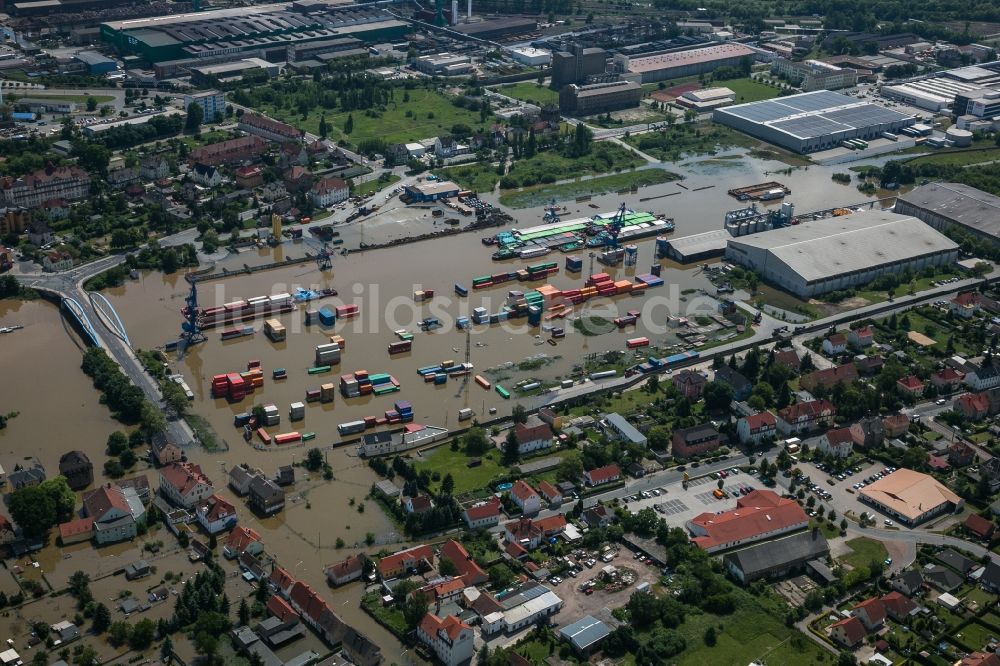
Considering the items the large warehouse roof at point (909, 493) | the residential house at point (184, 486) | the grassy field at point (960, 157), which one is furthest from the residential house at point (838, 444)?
the grassy field at point (960, 157)

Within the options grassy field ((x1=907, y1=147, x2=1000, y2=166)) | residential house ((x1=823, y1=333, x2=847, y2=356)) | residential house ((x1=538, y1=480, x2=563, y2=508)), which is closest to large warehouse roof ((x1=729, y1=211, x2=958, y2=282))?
residential house ((x1=823, y1=333, x2=847, y2=356))

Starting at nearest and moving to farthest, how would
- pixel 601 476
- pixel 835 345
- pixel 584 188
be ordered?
pixel 601 476, pixel 835 345, pixel 584 188

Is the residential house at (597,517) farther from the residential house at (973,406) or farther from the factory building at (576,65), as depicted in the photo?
the factory building at (576,65)

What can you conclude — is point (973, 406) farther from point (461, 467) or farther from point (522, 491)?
point (461, 467)

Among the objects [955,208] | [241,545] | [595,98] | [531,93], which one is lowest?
[241,545]

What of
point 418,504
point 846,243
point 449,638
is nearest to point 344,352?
point 418,504

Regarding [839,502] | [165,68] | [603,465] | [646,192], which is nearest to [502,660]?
[603,465]

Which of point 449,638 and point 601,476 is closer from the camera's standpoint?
point 449,638

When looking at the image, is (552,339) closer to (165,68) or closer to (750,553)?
(750,553)
